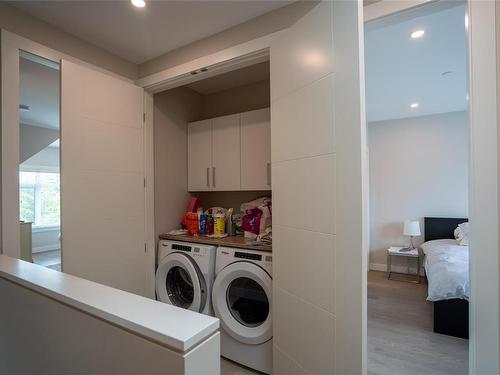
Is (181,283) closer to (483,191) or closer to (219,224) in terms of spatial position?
(219,224)

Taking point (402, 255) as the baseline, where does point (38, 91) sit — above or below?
above

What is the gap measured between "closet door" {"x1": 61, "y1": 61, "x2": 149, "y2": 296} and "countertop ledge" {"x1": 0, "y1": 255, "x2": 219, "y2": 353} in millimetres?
760

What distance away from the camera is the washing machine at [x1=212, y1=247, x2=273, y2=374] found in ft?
5.75

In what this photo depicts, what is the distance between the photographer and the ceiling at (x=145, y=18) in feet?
4.90

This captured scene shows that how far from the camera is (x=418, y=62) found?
7.97 ft

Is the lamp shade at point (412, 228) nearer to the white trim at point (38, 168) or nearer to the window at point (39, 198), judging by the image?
the window at point (39, 198)

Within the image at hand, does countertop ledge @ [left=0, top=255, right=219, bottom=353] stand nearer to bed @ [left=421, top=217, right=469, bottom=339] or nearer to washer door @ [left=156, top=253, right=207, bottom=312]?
washer door @ [left=156, top=253, right=207, bottom=312]

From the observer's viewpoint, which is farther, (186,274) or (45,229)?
(45,229)

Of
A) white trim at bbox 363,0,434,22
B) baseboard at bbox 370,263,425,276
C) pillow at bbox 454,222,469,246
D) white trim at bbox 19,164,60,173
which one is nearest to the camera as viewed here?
white trim at bbox 363,0,434,22

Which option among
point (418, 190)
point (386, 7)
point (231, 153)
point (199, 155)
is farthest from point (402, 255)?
point (386, 7)

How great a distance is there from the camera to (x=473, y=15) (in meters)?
1.04

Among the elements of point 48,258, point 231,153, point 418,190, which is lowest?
point 48,258

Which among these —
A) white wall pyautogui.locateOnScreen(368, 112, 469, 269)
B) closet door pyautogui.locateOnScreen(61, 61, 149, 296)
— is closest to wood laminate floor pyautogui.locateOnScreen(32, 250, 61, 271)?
closet door pyautogui.locateOnScreen(61, 61, 149, 296)

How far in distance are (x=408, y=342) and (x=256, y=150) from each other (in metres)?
2.25
